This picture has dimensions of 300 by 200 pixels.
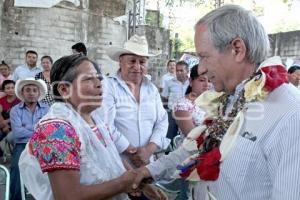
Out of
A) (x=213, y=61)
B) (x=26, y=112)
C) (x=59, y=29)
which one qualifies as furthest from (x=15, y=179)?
(x=59, y=29)

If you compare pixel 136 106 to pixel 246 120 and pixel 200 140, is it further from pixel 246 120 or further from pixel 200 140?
pixel 246 120

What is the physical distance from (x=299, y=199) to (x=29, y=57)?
7.09m

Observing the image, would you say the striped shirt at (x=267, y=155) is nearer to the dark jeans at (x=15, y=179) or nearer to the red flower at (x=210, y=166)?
the red flower at (x=210, y=166)

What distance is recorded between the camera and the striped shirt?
4.45 ft

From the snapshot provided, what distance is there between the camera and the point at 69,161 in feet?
6.17

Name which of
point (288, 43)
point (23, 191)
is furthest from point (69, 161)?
point (288, 43)

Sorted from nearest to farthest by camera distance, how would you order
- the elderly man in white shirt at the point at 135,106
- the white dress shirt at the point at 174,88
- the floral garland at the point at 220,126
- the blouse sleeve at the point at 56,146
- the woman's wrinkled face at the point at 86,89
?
the floral garland at the point at 220,126 < the blouse sleeve at the point at 56,146 < the woman's wrinkled face at the point at 86,89 < the elderly man in white shirt at the point at 135,106 < the white dress shirt at the point at 174,88

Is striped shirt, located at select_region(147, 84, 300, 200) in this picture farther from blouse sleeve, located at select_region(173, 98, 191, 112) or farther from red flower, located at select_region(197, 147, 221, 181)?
blouse sleeve, located at select_region(173, 98, 191, 112)

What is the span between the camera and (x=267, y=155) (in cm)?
143

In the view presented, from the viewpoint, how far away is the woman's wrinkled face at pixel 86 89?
7.34ft

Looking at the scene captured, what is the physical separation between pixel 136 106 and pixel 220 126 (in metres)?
1.84

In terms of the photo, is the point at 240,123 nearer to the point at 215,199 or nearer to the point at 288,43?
the point at 215,199

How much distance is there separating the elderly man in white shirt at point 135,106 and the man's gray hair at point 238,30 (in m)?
1.81

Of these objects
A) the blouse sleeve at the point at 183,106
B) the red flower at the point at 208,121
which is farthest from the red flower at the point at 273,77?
the blouse sleeve at the point at 183,106
